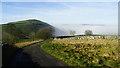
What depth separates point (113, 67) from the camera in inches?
632

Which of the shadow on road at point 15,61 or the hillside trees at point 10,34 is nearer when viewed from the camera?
the shadow on road at point 15,61

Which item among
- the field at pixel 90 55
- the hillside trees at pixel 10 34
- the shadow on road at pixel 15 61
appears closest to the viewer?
the field at pixel 90 55

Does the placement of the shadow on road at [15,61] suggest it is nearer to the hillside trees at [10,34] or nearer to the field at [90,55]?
the field at [90,55]

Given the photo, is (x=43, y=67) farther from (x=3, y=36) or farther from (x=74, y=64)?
(x=3, y=36)

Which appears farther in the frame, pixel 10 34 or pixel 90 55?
pixel 10 34

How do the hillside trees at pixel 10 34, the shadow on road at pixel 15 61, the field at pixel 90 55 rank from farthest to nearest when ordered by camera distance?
the hillside trees at pixel 10 34 < the shadow on road at pixel 15 61 < the field at pixel 90 55

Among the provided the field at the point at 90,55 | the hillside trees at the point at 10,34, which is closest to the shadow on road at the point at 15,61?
the field at the point at 90,55

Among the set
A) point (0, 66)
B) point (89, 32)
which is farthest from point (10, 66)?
point (89, 32)

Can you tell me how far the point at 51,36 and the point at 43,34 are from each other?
24.2 feet

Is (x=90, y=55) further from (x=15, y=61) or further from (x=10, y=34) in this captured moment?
(x=10, y=34)

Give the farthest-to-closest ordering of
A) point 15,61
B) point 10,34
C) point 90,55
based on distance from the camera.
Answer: point 10,34
point 90,55
point 15,61

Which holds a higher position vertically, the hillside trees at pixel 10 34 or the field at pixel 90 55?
the hillside trees at pixel 10 34

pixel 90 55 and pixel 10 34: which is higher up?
pixel 10 34

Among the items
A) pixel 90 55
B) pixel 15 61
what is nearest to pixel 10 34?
pixel 15 61
